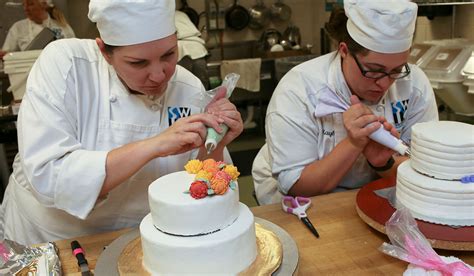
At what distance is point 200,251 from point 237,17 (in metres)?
4.71

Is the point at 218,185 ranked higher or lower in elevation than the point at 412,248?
higher

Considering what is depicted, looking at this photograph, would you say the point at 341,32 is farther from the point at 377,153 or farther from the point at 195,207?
the point at 195,207

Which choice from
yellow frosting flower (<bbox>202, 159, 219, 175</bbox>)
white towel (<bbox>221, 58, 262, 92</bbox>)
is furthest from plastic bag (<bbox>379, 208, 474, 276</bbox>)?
white towel (<bbox>221, 58, 262, 92</bbox>)

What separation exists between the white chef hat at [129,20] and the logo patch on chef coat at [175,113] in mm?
284

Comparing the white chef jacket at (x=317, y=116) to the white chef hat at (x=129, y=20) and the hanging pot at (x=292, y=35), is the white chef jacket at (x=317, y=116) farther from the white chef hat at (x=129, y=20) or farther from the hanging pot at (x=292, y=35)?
the hanging pot at (x=292, y=35)

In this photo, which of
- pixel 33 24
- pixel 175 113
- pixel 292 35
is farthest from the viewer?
pixel 292 35

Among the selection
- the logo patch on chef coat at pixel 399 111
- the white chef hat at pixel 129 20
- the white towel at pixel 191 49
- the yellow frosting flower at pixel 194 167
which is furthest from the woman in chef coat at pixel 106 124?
the white towel at pixel 191 49

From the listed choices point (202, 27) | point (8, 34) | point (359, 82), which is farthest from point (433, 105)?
point (8, 34)

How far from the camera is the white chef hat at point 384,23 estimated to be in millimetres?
1494

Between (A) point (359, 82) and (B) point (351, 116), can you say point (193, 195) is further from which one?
(A) point (359, 82)

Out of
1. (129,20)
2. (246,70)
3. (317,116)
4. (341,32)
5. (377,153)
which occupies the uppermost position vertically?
(129,20)

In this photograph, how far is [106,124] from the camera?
147cm

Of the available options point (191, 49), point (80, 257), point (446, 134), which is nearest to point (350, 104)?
point (446, 134)

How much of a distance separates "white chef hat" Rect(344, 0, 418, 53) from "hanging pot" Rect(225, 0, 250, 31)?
397cm
